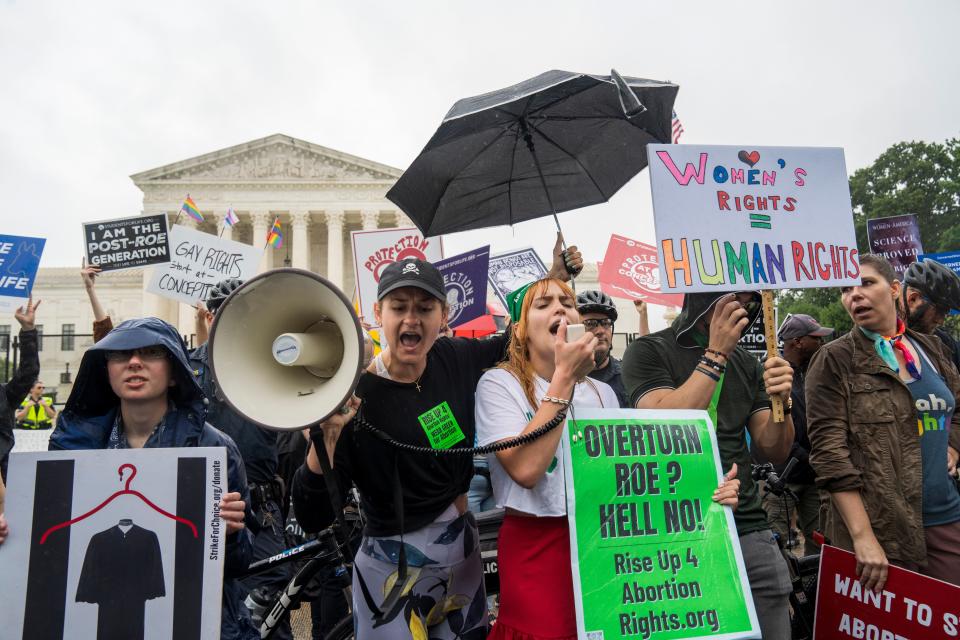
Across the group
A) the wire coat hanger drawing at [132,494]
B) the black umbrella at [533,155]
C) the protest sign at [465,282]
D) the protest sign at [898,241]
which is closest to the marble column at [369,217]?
the protest sign at [898,241]

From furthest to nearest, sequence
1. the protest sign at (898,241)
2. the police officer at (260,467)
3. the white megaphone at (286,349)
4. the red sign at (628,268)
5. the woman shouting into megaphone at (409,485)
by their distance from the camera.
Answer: the protest sign at (898,241) < the red sign at (628,268) < the police officer at (260,467) < the woman shouting into megaphone at (409,485) < the white megaphone at (286,349)

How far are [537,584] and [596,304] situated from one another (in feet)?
10.1

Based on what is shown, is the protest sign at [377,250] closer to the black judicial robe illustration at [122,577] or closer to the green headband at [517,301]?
the green headband at [517,301]

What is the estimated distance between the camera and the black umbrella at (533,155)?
3.10 metres

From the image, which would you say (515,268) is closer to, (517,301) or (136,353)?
(517,301)

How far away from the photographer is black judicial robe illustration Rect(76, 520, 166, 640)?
183 cm

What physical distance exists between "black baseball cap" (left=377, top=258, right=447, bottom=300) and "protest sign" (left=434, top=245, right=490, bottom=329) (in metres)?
3.67

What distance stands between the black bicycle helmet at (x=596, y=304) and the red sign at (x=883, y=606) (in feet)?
8.03

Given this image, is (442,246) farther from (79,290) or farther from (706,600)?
(79,290)

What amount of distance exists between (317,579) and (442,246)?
4309 mm

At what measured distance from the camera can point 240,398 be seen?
170cm

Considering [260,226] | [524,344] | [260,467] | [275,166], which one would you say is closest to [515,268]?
[260,467]

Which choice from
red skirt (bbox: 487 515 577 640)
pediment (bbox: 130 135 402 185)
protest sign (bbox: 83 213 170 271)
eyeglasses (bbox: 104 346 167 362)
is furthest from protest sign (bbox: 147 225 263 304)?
pediment (bbox: 130 135 402 185)

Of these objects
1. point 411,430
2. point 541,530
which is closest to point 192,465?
point 411,430
